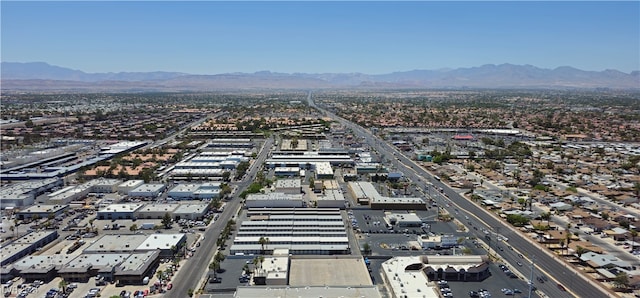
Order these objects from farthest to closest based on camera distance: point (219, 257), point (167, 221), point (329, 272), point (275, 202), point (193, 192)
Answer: point (193, 192) → point (275, 202) → point (167, 221) → point (219, 257) → point (329, 272)

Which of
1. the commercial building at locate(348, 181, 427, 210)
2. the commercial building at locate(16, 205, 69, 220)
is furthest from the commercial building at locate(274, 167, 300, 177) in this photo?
the commercial building at locate(16, 205, 69, 220)

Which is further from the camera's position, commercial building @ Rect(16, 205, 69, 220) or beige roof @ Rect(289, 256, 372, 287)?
→ commercial building @ Rect(16, 205, 69, 220)

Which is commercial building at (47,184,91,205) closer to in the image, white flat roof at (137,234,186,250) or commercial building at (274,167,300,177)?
white flat roof at (137,234,186,250)

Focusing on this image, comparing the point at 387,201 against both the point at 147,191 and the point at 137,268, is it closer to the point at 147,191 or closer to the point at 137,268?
the point at 137,268

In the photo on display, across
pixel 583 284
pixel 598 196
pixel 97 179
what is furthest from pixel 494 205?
pixel 97 179

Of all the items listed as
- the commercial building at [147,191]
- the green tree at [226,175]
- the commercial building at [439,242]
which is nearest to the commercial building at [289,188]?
the green tree at [226,175]

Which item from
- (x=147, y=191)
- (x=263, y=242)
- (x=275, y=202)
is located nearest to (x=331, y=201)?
(x=275, y=202)

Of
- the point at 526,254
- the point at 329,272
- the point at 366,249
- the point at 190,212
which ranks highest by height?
the point at 190,212
